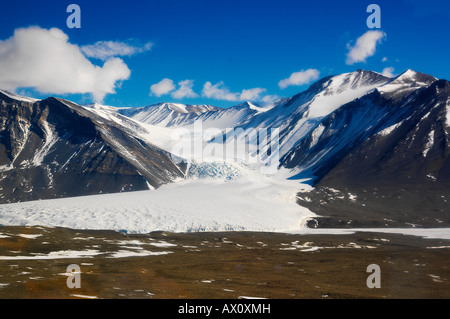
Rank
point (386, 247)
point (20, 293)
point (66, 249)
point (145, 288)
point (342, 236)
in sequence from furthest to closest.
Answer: point (342, 236)
point (386, 247)
point (66, 249)
point (145, 288)
point (20, 293)

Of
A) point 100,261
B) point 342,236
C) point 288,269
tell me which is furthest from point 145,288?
point 342,236

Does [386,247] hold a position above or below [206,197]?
below

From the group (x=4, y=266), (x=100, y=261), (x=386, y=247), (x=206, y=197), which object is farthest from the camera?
(x=206, y=197)

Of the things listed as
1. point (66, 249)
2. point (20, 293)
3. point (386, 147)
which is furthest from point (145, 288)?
point (386, 147)

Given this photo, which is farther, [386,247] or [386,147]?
[386,147]


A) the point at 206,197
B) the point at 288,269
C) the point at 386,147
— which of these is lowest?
the point at 288,269
